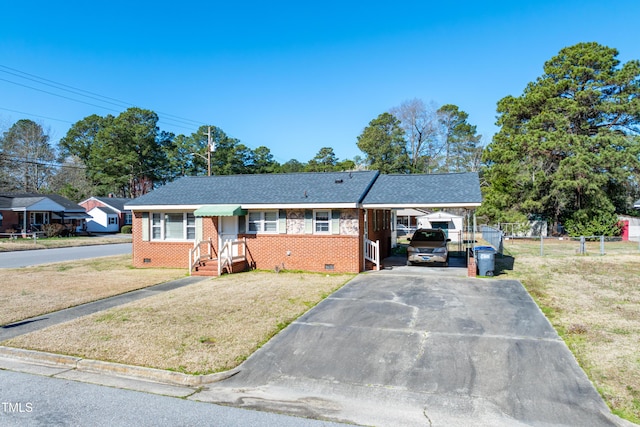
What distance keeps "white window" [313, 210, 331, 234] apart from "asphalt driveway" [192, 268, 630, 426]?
6.11m

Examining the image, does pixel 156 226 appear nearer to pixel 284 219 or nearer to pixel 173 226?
pixel 173 226

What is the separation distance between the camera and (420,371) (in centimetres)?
629

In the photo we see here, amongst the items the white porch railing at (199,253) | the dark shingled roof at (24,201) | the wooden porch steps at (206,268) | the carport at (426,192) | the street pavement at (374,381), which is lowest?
the street pavement at (374,381)

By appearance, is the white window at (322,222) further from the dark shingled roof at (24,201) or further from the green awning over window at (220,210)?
the dark shingled roof at (24,201)

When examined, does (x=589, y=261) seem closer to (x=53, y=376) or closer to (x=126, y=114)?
(x=53, y=376)

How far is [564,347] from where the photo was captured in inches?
285

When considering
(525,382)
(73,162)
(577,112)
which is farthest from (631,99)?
(73,162)

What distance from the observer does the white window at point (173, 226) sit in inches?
701

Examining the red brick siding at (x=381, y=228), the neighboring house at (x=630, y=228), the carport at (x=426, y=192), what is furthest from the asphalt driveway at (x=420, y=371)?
the neighboring house at (x=630, y=228)

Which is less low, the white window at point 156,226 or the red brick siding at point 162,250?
the white window at point 156,226

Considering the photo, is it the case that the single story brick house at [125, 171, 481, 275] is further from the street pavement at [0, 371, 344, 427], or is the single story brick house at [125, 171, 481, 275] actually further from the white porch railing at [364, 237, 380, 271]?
the street pavement at [0, 371, 344, 427]

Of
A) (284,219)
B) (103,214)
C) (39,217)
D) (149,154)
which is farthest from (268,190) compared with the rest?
(149,154)

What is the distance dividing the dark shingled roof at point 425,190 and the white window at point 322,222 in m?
1.59

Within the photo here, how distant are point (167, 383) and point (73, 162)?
70115 millimetres
